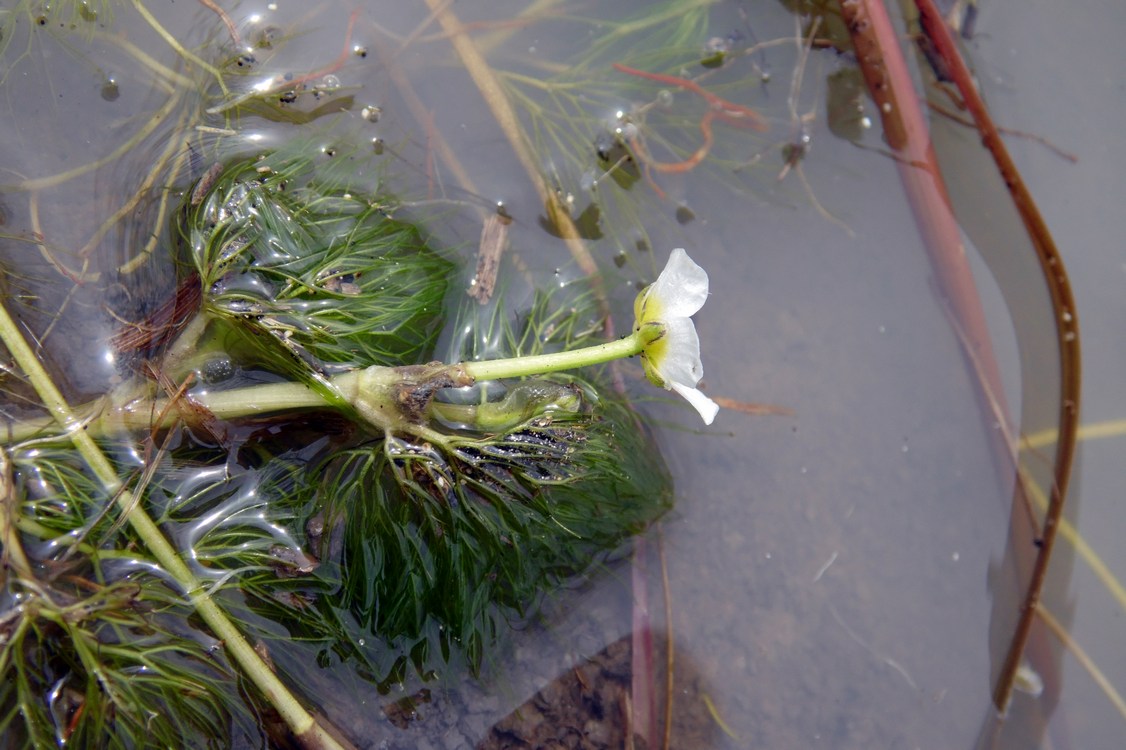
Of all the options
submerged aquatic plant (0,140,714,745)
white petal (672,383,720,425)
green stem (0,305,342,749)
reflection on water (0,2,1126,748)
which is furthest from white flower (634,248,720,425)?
green stem (0,305,342,749)

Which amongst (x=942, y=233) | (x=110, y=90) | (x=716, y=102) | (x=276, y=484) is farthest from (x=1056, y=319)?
(x=110, y=90)

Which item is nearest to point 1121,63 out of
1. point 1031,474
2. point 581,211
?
point 1031,474

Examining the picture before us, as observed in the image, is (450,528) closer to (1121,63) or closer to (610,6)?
(610,6)

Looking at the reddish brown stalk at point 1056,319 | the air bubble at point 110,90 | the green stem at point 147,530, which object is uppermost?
the air bubble at point 110,90

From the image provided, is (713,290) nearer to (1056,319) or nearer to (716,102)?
(716,102)

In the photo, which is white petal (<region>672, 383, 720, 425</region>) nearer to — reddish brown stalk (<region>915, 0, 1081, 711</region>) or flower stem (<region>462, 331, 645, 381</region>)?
flower stem (<region>462, 331, 645, 381</region>)

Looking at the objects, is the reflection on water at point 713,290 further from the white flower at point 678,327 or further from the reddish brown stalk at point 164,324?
the white flower at point 678,327

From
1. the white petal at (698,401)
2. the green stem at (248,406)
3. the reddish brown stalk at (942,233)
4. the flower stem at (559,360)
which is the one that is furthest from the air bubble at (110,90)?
the reddish brown stalk at (942,233)
